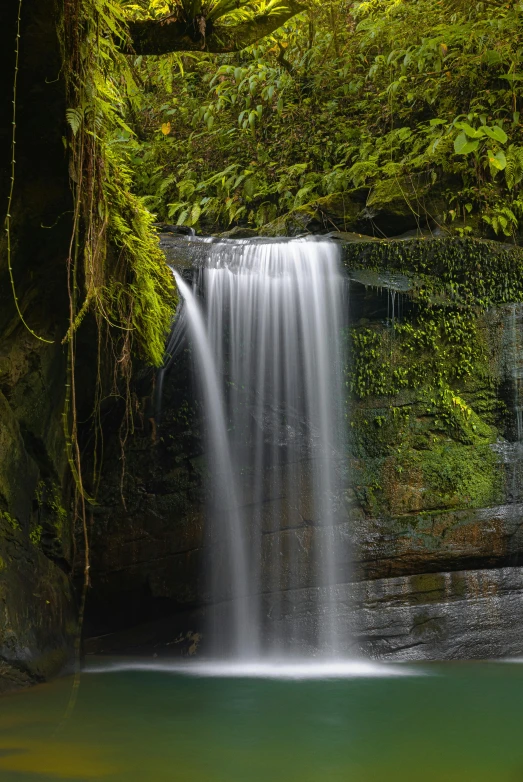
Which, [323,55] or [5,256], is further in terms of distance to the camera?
[323,55]

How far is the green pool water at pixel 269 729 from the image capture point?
362 cm

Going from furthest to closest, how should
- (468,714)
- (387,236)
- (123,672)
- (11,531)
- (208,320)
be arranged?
(387,236) < (208,320) < (123,672) < (11,531) < (468,714)

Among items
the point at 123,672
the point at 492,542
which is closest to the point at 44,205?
the point at 123,672

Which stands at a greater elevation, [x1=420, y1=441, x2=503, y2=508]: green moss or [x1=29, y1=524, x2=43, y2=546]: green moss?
[x1=420, y1=441, x2=503, y2=508]: green moss

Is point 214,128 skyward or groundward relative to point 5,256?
skyward

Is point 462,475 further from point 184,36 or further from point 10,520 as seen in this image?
point 184,36

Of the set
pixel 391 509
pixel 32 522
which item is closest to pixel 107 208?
pixel 32 522

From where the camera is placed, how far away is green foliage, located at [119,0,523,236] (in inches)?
332

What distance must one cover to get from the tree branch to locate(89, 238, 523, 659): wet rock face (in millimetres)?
2673

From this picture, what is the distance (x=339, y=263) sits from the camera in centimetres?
734

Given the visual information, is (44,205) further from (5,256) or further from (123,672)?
(123,672)

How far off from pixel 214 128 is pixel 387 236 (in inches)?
199

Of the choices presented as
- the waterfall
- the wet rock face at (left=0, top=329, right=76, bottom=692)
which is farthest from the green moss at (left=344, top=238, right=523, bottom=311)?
the wet rock face at (left=0, top=329, right=76, bottom=692)

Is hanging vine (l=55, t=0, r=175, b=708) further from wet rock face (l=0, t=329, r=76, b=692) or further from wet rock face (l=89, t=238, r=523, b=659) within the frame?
wet rock face (l=89, t=238, r=523, b=659)
